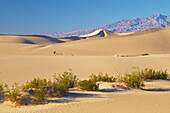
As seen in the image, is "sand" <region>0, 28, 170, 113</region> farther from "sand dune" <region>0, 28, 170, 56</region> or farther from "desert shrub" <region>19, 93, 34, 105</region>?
"sand dune" <region>0, 28, 170, 56</region>

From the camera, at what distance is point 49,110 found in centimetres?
538

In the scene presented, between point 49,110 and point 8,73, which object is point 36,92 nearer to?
point 49,110

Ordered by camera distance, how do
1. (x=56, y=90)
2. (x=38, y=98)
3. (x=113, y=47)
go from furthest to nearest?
(x=113, y=47)
(x=56, y=90)
(x=38, y=98)

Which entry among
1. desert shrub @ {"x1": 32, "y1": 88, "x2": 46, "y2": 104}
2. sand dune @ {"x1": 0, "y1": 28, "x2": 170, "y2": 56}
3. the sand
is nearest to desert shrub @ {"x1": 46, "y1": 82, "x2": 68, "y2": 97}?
the sand

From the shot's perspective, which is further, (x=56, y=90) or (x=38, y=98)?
(x=56, y=90)

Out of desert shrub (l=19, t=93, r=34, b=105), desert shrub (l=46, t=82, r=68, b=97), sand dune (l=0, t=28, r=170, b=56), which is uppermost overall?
sand dune (l=0, t=28, r=170, b=56)

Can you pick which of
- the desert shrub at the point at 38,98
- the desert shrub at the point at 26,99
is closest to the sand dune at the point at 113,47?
the desert shrub at the point at 26,99

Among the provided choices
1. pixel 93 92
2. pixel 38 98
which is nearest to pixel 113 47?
pixel 93 92

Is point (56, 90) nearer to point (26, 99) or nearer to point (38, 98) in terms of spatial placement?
point (38, 98)

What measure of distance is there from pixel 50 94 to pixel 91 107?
1636 mm

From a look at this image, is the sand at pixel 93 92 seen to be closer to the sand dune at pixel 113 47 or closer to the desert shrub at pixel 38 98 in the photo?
the desert shrub at pixel 38 98

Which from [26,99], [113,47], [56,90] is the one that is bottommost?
[26,99]

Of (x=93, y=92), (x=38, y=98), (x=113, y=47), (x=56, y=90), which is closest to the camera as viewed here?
(x=38, y=98)

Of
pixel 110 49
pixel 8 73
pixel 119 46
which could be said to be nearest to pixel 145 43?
pixel 119 46
